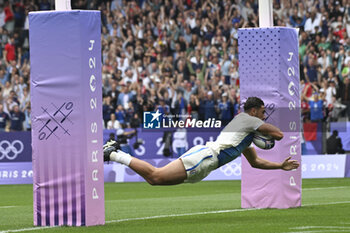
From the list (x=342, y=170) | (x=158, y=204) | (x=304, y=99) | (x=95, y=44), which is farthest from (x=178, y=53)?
(x=95, y=44)

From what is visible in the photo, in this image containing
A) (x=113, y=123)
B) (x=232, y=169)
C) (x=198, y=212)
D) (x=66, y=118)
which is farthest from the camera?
(x=113, y=123)

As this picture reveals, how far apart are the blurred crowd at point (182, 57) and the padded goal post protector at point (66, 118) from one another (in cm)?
1368

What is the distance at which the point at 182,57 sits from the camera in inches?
1256

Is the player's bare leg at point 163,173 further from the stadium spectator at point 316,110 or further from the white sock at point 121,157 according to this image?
the stadium spectator at point 316,110

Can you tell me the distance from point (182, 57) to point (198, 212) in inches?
656

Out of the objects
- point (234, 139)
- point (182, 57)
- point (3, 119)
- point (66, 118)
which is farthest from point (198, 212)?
point (182, 57)

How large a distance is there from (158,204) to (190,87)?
37.5ft

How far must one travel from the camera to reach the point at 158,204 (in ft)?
59.1

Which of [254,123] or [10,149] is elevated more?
[254,123]

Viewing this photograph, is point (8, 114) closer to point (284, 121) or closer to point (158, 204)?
point (158, 204)

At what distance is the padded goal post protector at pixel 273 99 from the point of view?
16.2m

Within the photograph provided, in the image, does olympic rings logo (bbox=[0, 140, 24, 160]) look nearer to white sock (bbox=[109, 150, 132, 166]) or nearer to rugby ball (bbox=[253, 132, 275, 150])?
→ white sock (bbox=[109, 150, 132, 166])

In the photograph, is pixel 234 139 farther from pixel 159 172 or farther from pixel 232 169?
pixel 232 169

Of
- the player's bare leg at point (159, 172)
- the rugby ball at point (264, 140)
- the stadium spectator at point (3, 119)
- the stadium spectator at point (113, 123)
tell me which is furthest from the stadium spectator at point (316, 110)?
the player's bare leg at point (159, 172)
